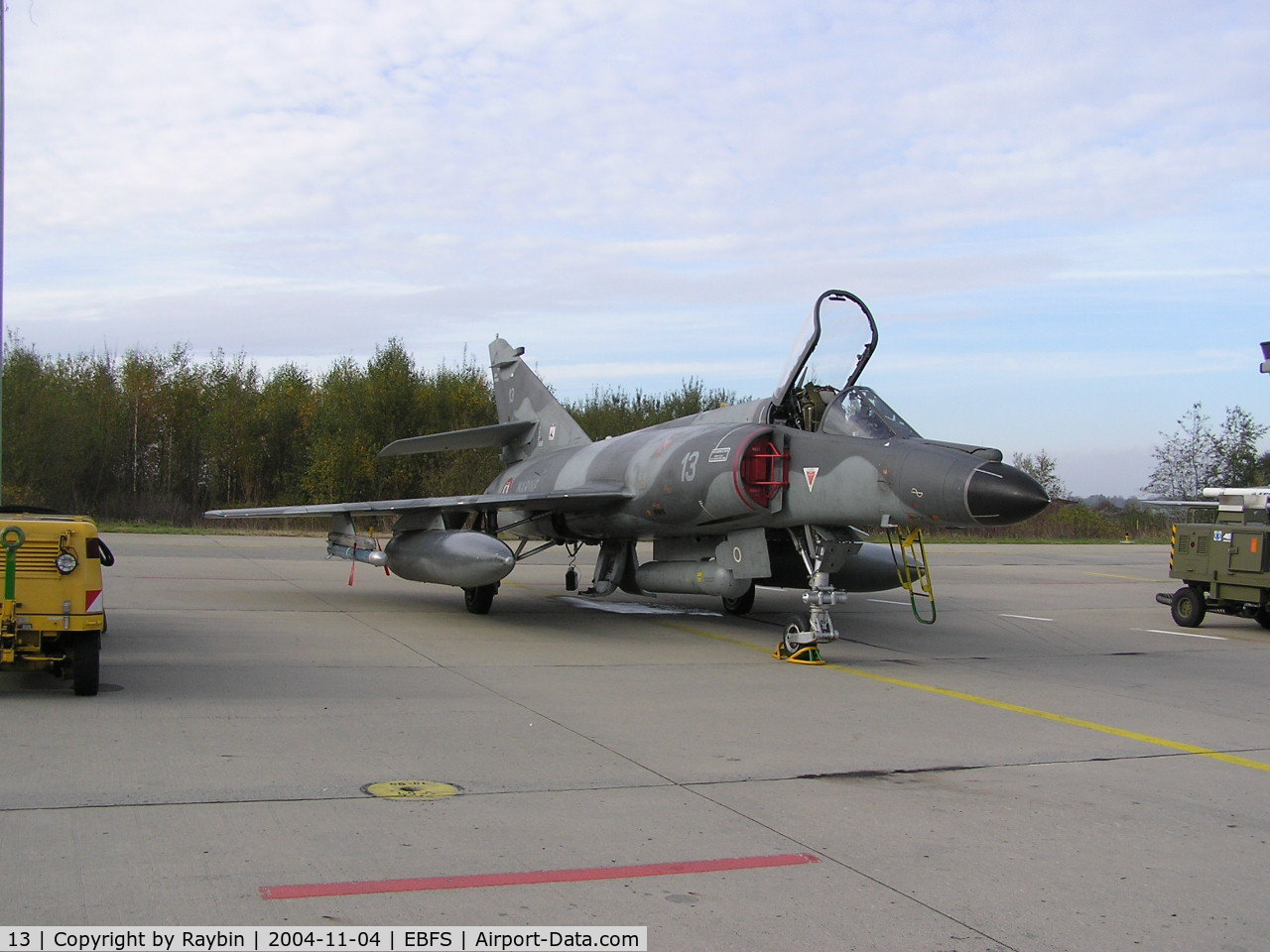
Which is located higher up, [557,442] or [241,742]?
[557,442]

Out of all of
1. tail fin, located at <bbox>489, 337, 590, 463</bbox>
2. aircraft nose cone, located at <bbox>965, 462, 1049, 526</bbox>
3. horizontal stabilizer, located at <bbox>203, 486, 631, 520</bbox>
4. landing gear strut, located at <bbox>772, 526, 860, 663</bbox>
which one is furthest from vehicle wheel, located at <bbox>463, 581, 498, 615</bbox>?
aircraft nose cone, located at <bbox>965, 462, 1049, 526</bbox>

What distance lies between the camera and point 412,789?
5.14m

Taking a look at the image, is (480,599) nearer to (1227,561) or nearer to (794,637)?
(794,637)

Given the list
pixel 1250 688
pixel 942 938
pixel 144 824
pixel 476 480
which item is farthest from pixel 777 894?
pixel 476 480

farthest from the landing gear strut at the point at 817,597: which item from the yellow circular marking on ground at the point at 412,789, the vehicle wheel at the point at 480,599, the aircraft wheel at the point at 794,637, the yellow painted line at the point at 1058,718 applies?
the yellow circular marking on ground at the point at 412,789

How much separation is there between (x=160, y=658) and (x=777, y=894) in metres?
6.77

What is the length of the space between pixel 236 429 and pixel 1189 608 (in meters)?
39.1

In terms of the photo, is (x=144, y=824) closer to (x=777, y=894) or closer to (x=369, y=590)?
(x=777, y=894)

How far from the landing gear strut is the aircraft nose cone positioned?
171cm

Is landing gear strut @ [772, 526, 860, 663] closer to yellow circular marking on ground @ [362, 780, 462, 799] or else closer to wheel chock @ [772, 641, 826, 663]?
wheel chock @ [772, 641, 826, 663]

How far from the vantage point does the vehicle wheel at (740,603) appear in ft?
45.9

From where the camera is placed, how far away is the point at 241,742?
5965mm

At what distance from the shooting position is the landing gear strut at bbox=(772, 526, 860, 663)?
387 inches

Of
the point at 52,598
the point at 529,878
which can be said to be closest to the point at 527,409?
the point at 52,598
